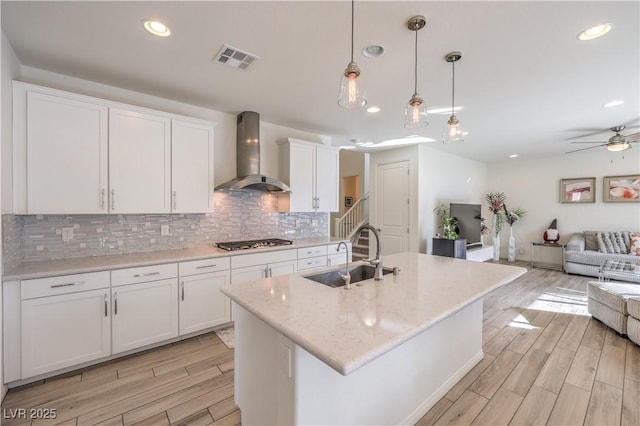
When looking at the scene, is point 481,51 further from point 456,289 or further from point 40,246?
point 40,246

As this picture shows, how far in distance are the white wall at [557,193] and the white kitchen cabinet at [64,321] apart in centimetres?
850

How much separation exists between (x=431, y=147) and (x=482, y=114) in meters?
1.98

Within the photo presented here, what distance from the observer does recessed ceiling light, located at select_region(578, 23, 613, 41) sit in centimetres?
186

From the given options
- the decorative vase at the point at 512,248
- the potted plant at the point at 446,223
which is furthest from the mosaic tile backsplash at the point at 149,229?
the decorative vase at the point at 512,248

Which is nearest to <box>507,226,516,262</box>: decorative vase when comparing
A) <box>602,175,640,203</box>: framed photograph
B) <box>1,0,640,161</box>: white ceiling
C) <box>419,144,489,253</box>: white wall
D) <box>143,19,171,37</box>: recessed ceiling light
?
<box>419,144,489,253</box>: white wall

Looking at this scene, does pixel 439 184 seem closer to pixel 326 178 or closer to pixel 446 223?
pixel 446 223

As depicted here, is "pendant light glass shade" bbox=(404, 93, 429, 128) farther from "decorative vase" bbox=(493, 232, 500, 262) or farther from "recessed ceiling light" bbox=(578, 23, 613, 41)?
"decorative vase" bbox=(493, 232, 500, 262)

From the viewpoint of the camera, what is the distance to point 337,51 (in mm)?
2156

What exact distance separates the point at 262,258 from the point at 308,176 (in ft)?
4.73

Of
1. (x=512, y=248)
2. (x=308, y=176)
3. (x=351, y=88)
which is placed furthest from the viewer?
(x=512, y=248)

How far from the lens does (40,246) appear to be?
2484 millimetres

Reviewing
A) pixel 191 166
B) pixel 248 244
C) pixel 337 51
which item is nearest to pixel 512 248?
pixel 248 244

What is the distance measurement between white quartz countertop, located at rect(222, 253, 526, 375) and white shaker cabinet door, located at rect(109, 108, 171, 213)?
65.4 inches

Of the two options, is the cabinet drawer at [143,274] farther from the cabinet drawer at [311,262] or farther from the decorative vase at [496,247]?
the decorative vase at [496,247]
